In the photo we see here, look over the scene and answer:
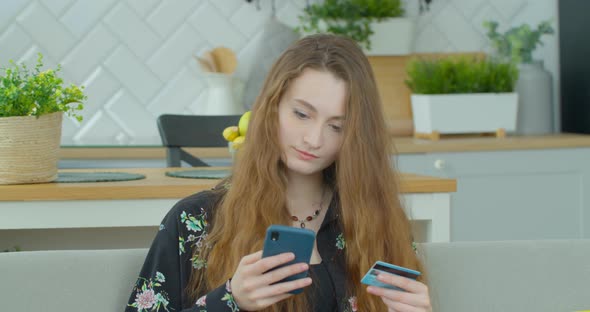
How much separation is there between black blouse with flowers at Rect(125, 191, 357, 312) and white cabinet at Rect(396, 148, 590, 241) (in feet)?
5.94

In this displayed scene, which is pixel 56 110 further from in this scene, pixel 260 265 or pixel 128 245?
pixel 260 265

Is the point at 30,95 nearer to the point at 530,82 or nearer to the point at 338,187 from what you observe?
the point at 338,187

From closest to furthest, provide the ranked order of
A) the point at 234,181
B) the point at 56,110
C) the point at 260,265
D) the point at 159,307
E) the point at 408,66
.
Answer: the point at 260,265, the point at 159,307, the point at 234,181, the point at 56,110, the point at 408,66

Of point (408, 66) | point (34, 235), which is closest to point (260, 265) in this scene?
point (34, 235)

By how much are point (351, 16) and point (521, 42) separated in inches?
30.0

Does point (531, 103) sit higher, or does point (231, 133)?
point (231, 133)

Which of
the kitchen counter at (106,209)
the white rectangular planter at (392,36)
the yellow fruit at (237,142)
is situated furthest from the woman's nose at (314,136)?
the white rectangular planter at (392,36)

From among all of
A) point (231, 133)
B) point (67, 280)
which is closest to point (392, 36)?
point (231, 133)

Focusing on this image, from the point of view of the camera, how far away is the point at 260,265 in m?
1.16

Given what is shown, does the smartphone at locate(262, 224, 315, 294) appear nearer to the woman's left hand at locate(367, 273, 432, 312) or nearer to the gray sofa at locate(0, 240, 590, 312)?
the woman's left hand at locate(367, 273, 432, 312)

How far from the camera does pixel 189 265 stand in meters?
1.44

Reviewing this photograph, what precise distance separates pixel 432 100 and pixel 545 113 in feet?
2.09

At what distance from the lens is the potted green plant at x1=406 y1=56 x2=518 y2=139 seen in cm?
351

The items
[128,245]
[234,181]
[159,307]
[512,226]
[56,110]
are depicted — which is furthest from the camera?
[512,226]
